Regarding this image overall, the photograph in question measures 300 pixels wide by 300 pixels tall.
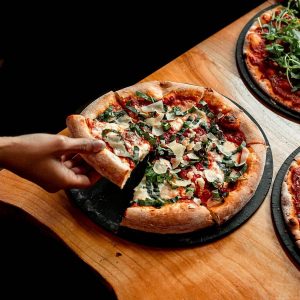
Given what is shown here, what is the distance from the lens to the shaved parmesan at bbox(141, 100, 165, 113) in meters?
2.77

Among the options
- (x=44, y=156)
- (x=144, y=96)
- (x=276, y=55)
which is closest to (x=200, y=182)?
(x=144, y=96)

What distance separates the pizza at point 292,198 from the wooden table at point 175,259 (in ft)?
0.33

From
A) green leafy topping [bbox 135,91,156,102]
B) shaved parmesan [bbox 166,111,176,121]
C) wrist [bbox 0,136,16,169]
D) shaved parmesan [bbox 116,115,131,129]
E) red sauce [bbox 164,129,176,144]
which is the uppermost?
wrist [bbox 0,136,16,169]

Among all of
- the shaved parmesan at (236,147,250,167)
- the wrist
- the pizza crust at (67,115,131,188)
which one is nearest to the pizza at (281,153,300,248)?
the shaved parmesan at (236,147,250,167)

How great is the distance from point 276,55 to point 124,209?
1659 millimetres

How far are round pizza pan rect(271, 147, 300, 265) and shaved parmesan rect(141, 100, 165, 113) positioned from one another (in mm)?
815

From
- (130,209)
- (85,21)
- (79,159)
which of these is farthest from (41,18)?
(130,209)

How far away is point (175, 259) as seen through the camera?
89.2 inches

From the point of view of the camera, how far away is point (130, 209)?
7.45 feet

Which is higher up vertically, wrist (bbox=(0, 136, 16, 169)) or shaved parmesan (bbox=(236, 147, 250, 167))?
wrist (bbox=(0, 136, 16, 169))

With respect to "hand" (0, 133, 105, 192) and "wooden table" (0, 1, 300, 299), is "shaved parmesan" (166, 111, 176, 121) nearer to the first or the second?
"hand" (0, 133, 105, 192)

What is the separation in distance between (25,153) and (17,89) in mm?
2477

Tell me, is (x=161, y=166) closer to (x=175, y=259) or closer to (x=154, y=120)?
(x=154, y=120)

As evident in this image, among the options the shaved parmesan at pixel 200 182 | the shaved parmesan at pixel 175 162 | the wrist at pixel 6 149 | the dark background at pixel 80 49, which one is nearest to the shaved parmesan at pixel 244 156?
the shaved parmesan at pixel 200 182
